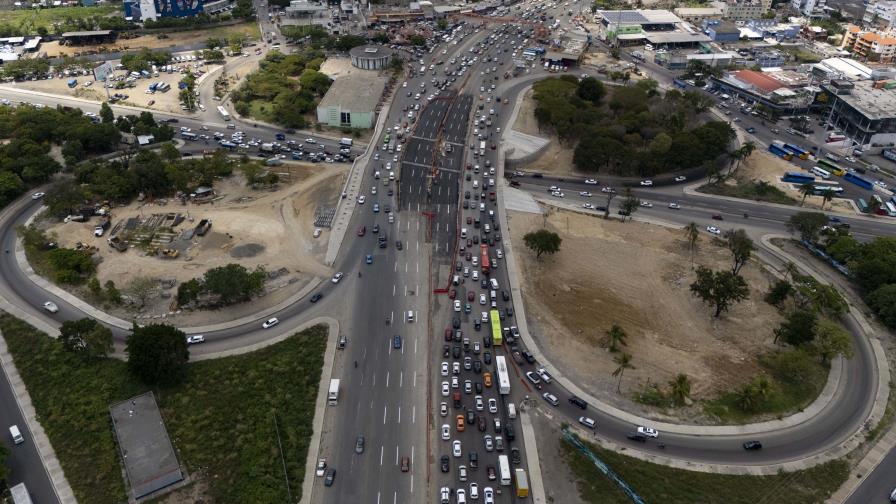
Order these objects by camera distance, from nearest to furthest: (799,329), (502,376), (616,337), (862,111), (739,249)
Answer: (502,376) → (616,337) → (799,329) → (739,249) → (862,111)

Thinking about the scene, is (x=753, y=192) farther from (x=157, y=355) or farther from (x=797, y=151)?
(x=157, y=355)

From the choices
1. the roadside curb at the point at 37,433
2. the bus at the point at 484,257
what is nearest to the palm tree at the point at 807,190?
the bus at the point at 484,257

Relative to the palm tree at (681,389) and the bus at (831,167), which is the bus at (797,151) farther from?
the palm tree at (681,389)

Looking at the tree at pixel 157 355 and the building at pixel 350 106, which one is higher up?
the building at pixel 350 106

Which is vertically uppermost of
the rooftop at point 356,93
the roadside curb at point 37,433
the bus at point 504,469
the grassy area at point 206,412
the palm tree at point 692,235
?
the rooftop at point 356,93

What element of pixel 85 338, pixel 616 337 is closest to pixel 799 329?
pixel 616 337
